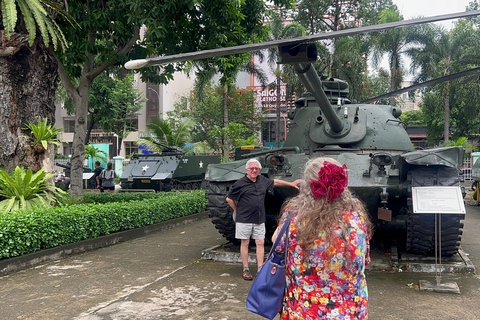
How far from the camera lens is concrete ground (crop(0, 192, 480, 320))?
478 cm

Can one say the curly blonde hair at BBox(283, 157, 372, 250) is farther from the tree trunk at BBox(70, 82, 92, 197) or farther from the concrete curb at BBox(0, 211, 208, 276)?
the tree trunk at BBox(70, 82, 92, 197)

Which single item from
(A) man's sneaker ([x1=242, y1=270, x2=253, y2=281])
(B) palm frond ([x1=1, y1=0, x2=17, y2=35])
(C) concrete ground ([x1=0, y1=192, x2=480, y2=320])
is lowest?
(C) concrete ground ([x1=0, y1=192, x2=480, y2=320])

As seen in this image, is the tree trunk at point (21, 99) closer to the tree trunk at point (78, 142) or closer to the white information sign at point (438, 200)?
the tree trunk at point (78, 142)

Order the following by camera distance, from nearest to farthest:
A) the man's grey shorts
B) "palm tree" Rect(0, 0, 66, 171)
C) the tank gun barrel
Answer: the tank gun barrel < the man's grey shorts < "palm tree" Rect(0, 0, 66, 171)

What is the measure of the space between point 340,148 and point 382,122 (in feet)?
3.97

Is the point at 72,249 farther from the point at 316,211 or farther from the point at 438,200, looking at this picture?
the point at 316,211

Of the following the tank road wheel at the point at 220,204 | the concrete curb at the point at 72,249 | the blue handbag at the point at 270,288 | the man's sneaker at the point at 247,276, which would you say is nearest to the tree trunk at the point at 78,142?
the concrete curb at the point at 72,249

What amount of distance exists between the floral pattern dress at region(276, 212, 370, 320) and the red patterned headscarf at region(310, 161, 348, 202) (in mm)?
132

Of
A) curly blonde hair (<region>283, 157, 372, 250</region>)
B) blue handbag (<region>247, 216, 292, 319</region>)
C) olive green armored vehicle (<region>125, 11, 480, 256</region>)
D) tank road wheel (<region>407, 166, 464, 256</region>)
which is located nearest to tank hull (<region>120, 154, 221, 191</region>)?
olive green armored vehicle (<region>125, 11, 480, 256</region>)

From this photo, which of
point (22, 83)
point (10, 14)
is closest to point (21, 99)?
point (22, 83)

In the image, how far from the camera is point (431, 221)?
596 cm

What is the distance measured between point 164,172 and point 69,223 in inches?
368

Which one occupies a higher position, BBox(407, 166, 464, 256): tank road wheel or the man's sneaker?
BBox(407, 166, 464, 256): tank road wheel

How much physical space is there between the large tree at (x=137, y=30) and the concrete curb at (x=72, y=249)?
216 cm
